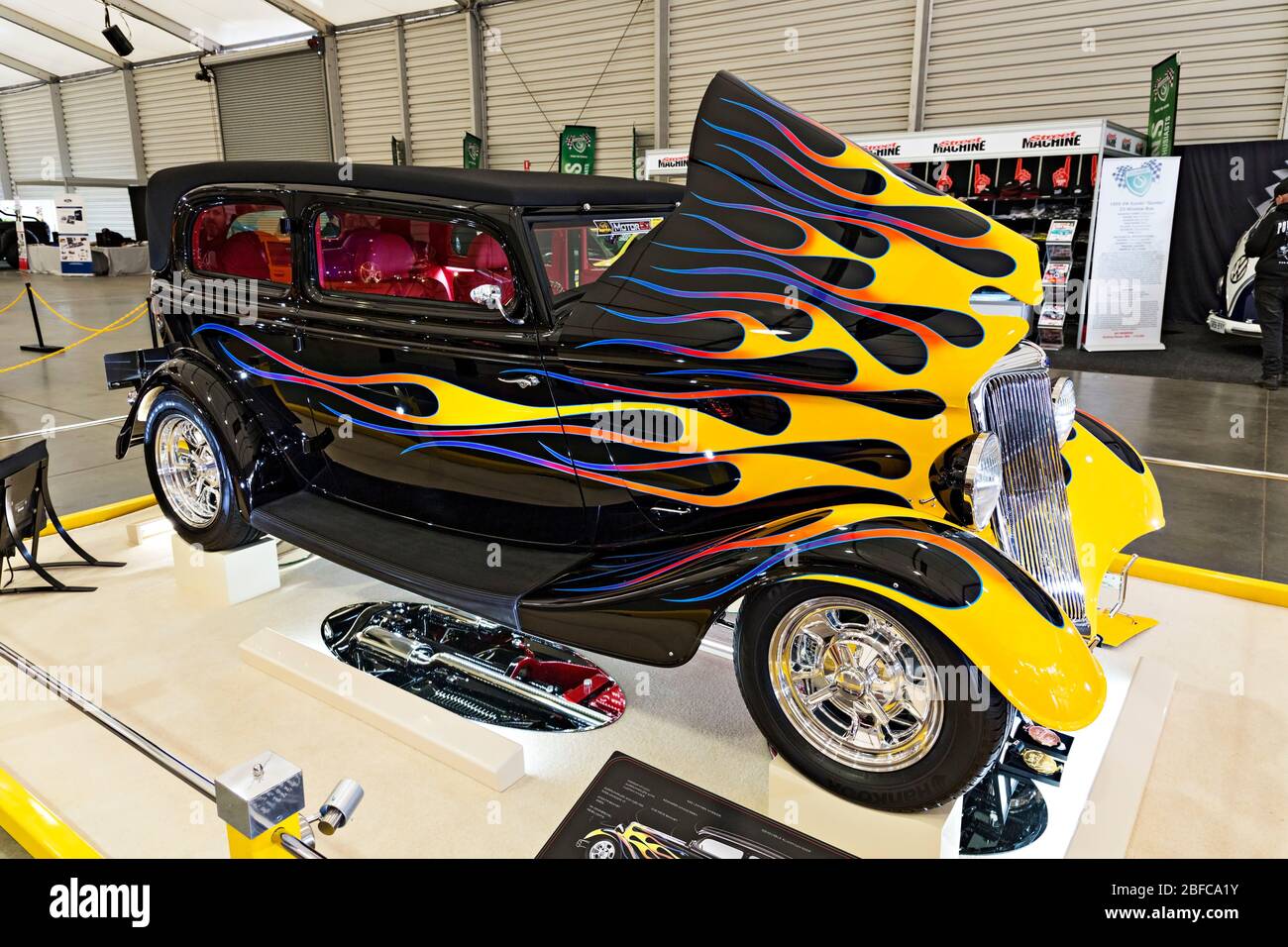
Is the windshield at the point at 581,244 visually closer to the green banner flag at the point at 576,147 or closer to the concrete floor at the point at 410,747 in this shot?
the concrete floor at the point at 410,747

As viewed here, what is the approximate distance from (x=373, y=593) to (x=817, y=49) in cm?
1116

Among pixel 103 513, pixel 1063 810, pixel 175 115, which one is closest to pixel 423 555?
Result: pixel 1063 810

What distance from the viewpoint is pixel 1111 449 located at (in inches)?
122

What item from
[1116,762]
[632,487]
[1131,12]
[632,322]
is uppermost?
[1131,12]

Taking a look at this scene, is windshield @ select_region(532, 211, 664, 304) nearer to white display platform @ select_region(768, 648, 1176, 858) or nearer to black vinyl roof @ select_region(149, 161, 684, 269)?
black vinyl roof @ select_region(149, 161, 684, 269)

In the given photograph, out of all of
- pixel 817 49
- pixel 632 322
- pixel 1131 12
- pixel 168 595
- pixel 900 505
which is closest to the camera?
pixel 900 505

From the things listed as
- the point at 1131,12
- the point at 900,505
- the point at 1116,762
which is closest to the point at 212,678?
the point at 900,505

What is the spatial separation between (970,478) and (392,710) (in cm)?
190

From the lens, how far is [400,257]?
3414mm

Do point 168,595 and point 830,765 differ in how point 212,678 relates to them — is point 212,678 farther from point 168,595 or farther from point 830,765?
point 830,765

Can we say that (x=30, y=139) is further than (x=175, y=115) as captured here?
Yes

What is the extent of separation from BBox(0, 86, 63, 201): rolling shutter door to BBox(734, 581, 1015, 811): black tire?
27.6 m

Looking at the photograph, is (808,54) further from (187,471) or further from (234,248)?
(187,471)
